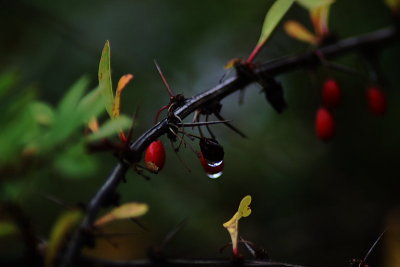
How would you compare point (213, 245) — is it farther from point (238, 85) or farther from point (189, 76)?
point (238, 85)

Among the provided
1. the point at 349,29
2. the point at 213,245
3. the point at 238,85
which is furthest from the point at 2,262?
the point at 349,29

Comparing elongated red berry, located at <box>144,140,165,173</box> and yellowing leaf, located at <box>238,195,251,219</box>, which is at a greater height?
elongated red berry, located at <box>144,140,165,173</box>

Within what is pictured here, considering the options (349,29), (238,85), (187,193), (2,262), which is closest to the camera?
(2,262)

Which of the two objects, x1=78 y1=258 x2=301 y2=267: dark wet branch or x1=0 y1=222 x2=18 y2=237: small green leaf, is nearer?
x1=0 y1=222 x2=18 y2=237: small green leaf

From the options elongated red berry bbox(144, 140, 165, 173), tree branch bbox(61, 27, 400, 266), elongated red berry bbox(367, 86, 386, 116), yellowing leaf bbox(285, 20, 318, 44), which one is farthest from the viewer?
elongated red berry bbox(367, 86, 386, 116)

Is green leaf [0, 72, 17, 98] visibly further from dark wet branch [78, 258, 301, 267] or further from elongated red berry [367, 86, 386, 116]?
elongated red berry [367, 86, 386, 116]

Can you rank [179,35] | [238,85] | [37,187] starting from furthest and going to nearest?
[179,35] < [238,85] < [37,187]

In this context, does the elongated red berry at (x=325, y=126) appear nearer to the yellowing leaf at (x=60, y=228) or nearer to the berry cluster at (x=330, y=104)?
the berry cluster at (x=330, y=104)

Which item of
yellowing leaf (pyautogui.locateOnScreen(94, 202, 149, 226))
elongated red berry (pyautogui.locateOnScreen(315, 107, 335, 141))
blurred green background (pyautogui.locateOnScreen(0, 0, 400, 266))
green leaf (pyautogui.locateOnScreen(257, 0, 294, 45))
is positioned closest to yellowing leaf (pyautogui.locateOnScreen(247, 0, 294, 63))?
Answer: green leaf (pyautogui.locateOnScreen(257, 0, 294, 45))
